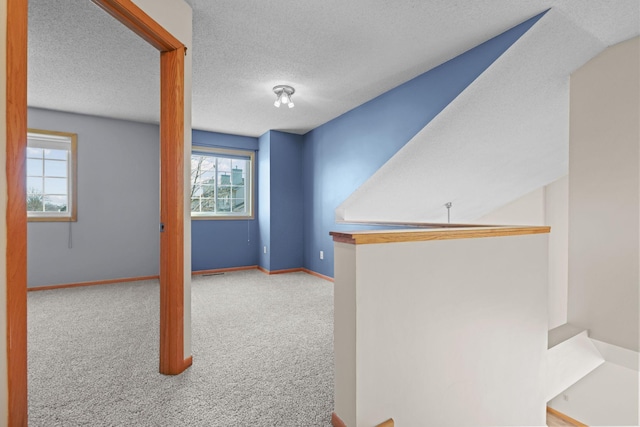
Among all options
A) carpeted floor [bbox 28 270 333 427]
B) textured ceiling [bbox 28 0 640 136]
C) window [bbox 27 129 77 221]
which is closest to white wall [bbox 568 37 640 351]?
textured ceiling [bbox 28 0 640 136]

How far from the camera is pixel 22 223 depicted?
3.10 ft

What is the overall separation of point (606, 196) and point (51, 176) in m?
5.52

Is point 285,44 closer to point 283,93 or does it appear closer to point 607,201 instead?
point 283,93

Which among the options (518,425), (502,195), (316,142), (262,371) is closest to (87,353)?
(262,371)

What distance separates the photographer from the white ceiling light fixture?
290 centimetres

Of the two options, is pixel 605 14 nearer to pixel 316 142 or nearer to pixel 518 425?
pixel 518 425

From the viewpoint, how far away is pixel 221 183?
4.66 m

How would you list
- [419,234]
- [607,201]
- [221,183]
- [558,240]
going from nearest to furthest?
[419,234], [607,201], [221,183], [558,240]

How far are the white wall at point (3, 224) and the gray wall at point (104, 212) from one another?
3.37 metres

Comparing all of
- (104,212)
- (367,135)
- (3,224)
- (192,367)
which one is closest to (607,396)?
(367,135)

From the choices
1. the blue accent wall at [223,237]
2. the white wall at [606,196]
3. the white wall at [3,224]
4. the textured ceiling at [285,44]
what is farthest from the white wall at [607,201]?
the blue accent wall at [223,237]

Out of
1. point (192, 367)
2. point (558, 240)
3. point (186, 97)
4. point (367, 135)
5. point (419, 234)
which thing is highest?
point (367, 135)

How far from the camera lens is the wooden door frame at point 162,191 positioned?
91 centimetres

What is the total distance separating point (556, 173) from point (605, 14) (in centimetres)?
250
